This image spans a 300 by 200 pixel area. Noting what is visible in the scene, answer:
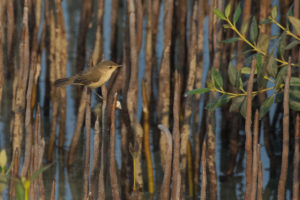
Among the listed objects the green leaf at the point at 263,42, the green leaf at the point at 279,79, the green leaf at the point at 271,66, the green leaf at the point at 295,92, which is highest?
the green leaf at the point at 263,42

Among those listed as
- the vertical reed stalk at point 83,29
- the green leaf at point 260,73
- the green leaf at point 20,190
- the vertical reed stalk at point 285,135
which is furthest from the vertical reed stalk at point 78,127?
the green leaf at point 20,190

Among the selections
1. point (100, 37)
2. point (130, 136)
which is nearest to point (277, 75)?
point (130, 136)

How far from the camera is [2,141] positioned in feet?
14.6

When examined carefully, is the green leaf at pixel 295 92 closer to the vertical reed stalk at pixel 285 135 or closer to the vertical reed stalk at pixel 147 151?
the vertical reed stalk at pixel 285 135

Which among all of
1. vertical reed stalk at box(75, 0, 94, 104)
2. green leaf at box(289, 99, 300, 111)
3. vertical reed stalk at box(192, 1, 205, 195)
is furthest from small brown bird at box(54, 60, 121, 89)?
vertical reed stalk at box(75, 0, 94, 104)

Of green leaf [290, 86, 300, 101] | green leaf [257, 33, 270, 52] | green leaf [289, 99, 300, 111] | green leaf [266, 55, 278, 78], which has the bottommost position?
green leaf [289, 99, 300, 111]

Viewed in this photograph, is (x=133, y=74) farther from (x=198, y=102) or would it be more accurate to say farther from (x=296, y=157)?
(x=296, y=157)

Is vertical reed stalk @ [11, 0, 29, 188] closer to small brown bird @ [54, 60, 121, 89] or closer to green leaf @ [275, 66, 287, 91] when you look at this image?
small brown bird @ [54, 60, 121, 89]

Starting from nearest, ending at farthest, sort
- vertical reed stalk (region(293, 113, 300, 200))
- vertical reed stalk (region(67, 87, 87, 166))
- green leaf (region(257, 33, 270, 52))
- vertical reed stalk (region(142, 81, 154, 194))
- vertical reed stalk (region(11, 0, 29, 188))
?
1. vertical reed stalk (region(293, 113, 300, 200))
2. green leaf (region(257, 33, 270, 52))
3. vertical reed stalk (region(11, 0, 29, 188))
4. vertical reed stalk (region(67, 87, 87, 166))
5. vertical reed stalk (region(142, 81, 154, 194))

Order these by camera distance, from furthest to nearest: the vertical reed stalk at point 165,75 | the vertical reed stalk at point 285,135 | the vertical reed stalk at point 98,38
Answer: the vertical reed stalk at point 98,38
the vertical reed stalk at point 165,75
the vertical reed stalk at point 285,135

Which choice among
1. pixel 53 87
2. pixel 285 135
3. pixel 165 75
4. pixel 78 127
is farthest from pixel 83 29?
pixel 285 135

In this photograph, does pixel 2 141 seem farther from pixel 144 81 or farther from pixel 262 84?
pixel 262 84

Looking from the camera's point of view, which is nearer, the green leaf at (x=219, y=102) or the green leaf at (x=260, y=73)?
the green leaf at (x=260, y=73)

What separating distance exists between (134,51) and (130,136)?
0.54 m
